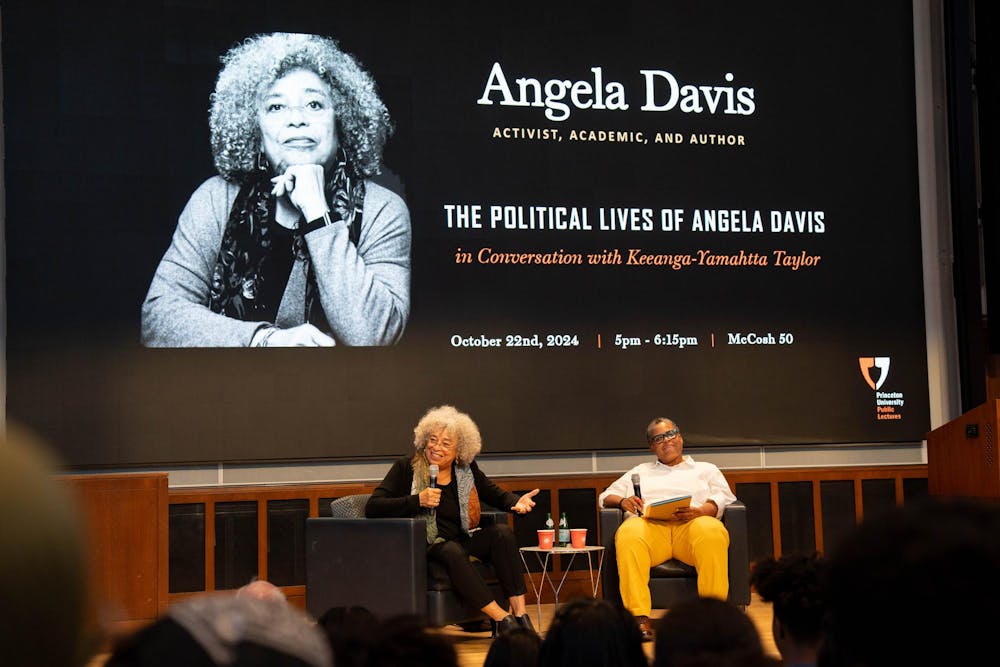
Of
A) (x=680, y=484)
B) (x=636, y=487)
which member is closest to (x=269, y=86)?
(x=636, y=487)

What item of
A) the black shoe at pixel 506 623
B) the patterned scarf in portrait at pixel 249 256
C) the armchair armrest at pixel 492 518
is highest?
the patterned scarf in portrait at pixel 249 256

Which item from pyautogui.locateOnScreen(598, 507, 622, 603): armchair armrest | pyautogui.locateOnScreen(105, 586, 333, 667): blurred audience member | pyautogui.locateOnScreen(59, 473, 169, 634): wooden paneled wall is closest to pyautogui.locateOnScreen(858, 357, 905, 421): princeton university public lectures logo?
pyautogui.locateOnScreen(598, 507, 622, 603): armchair armrest

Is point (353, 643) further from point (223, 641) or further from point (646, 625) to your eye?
point (646, 625)

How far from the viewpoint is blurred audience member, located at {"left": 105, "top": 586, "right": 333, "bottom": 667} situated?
0.46m

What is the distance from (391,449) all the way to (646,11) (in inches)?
108

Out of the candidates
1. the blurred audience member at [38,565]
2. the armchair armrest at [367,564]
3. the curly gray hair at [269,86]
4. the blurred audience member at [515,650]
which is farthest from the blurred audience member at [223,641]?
the curly gray hair at [269,86]

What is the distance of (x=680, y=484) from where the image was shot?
5355mm

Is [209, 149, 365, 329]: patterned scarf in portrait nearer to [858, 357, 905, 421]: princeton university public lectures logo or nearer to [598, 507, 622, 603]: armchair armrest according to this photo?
[598, 507, 622, 603]: armchair armrest

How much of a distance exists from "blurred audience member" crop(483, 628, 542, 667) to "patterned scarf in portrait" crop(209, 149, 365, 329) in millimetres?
3942

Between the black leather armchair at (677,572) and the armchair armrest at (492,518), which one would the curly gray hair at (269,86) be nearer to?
the armchair armrest at (492,518)

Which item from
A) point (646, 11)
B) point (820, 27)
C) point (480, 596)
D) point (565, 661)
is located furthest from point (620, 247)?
point (565, 661)

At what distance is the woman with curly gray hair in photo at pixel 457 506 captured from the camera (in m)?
4.73

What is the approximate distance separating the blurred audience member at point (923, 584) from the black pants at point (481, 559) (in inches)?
168

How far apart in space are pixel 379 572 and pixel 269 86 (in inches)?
100
